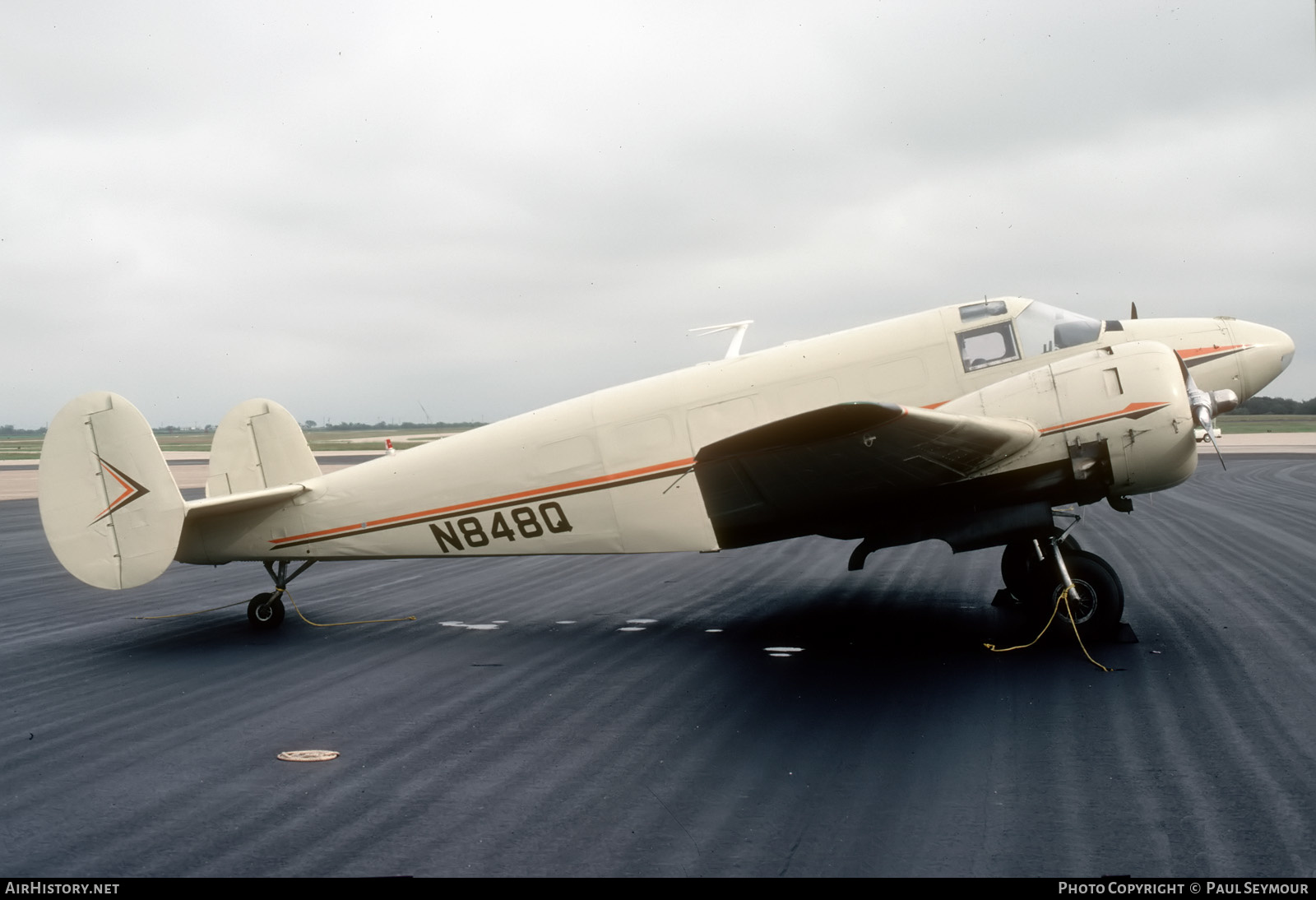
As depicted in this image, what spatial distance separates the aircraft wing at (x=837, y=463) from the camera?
6391mm

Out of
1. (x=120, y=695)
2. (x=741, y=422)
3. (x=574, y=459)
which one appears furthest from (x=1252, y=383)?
(x=120, y=695)

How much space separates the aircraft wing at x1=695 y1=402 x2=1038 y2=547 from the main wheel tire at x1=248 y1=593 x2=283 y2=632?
5268 mm

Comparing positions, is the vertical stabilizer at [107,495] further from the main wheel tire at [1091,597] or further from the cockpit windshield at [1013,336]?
the main wheel tire at [1091,597]

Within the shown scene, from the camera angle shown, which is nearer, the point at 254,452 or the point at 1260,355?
the point at 1260,355

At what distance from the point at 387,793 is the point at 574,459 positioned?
4.56m

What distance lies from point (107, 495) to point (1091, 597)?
389 inches

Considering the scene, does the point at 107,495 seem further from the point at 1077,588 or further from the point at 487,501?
the point at 1077,588

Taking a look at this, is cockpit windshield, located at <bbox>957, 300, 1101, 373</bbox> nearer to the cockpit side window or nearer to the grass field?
the cockpit side window

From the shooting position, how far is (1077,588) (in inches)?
299

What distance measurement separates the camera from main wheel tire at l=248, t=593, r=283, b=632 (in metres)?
9.61

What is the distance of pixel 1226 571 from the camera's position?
10.6 m

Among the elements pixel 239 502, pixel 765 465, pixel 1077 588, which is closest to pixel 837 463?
pixel 765 465

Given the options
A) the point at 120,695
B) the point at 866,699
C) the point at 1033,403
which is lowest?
the point at 866,699

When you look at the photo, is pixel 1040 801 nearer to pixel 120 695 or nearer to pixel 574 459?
pixel 574 459
